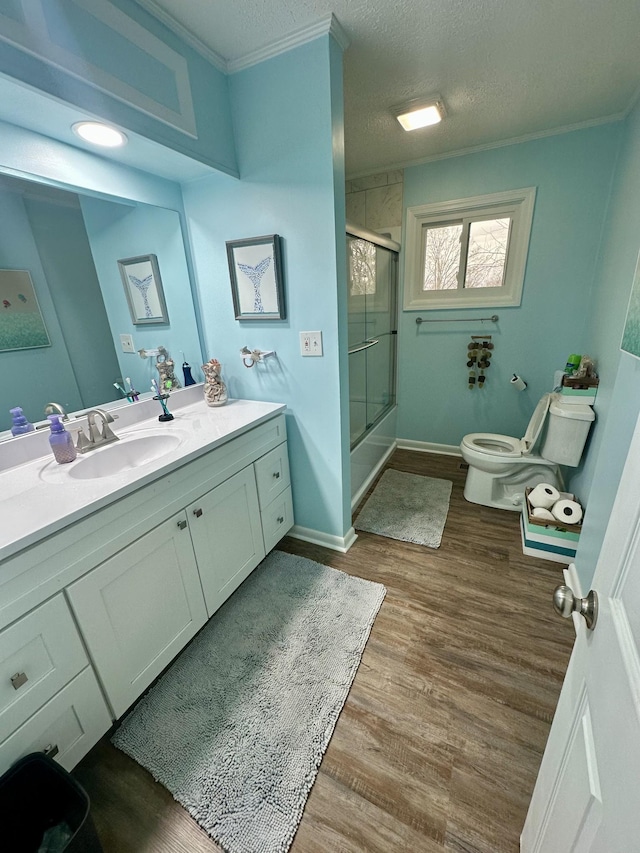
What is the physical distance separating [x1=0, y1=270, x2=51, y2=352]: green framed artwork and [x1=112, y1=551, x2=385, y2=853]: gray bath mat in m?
1.43

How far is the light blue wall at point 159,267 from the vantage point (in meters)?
1.54

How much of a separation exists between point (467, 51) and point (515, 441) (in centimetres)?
219

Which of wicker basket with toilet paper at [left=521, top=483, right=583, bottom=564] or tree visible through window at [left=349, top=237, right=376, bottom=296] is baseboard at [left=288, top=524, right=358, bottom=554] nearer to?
wicker basket with toilet paper at [left=521, top=483, right=583, bottom=564]

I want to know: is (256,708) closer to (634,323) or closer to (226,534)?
(226,534)

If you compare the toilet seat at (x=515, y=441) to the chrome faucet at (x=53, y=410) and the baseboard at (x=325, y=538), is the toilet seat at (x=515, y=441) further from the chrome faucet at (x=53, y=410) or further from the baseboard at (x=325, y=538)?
the chrome faucet at (x=53, y=410)

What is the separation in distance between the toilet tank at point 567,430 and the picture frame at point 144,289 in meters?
2.32

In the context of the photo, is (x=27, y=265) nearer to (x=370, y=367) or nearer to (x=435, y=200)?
(x=370, y=367)

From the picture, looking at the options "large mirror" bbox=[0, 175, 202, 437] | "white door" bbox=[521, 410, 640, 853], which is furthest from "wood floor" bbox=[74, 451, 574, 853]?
"large mirror" bbox=[0, 175, 202, 437]

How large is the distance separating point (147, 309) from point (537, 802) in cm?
228

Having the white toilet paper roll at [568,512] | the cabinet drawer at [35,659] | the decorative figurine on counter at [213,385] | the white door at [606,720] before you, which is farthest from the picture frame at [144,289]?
the white toilet paper roll at [568,512]

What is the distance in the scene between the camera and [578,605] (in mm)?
613

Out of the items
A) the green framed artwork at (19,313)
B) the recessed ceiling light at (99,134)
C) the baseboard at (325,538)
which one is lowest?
the baseboard at (325,538)

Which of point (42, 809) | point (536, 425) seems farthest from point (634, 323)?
point (42, 809)

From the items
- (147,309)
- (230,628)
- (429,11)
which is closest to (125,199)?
(147,309)
